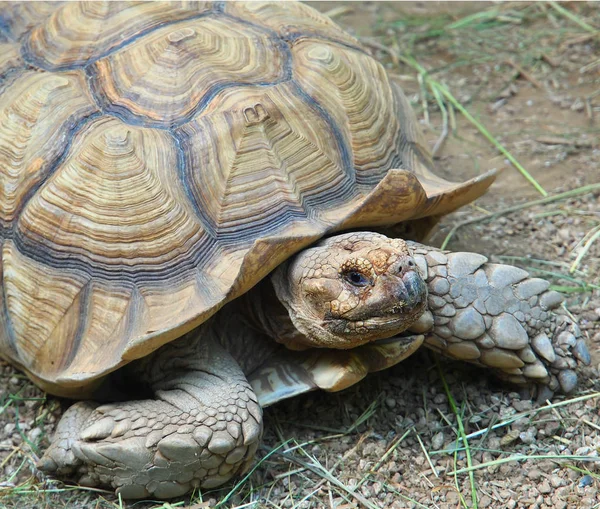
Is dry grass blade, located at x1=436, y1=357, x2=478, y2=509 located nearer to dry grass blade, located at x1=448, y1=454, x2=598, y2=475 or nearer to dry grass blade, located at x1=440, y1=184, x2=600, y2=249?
dry grass blade, located at x1=448, y1=454, x2=598, y2=475

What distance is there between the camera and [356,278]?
2607 millimetres

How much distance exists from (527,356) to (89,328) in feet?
5.39

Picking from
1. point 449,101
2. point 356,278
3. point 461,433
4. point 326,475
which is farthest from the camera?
point 449,101

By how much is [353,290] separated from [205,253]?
55 centimetres

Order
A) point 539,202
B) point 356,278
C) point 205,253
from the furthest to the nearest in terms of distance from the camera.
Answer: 1. point 539,202
2. point 205,253
3. point 356,278

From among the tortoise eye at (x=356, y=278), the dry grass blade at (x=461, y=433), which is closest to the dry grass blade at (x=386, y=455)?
the dry grass blade at (x=461, y=433)

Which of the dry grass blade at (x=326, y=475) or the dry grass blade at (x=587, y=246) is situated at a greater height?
the dry grass blade at (x=326, y=475)

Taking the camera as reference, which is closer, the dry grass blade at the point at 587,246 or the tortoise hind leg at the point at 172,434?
A: the tortoise hind leg at the point at 172,434

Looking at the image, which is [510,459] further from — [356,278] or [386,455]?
[356,278]

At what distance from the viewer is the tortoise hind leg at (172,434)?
270 centimetres

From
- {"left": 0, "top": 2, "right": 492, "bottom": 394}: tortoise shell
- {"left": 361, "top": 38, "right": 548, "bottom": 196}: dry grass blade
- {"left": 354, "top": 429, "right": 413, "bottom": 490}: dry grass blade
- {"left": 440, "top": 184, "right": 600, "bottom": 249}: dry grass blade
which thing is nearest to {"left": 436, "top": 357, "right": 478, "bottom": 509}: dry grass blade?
{"left": 354, "top": 429, "right": 413, "bottom": 490}: dry grass blade

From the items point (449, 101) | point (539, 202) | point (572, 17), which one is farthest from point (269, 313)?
point (572, 17)

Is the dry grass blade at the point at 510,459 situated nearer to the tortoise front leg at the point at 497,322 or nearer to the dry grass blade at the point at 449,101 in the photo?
the tortoise front leg at the point at 497,322

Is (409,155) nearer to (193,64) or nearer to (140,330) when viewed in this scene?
(193,64)
